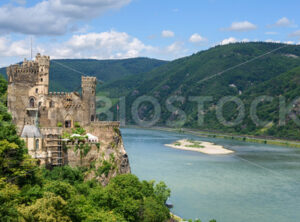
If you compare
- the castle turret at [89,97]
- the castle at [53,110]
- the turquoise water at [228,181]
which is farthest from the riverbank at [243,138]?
the castle turret at [89,97]

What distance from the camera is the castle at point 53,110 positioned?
43844 mm

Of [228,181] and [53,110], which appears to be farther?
[228,181]

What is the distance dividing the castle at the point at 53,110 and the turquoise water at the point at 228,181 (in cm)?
1200

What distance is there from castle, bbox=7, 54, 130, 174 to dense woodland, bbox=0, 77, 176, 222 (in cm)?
509

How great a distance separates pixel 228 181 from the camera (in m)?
61.5

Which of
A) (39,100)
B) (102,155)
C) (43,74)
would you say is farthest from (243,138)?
(39,100)

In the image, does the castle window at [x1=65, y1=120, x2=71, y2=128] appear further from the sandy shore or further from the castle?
the sandy shore

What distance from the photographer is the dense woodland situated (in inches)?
992

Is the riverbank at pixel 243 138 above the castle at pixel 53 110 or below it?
below

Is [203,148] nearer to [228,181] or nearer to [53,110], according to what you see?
[228,181]

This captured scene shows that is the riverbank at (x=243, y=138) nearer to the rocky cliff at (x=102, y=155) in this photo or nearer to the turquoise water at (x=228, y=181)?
the turquoise water at (x=228, y=181)

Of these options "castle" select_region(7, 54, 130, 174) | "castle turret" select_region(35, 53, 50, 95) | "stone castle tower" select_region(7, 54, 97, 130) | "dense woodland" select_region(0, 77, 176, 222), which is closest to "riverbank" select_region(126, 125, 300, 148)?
"castle" select_region(7, 54, 130, 174)

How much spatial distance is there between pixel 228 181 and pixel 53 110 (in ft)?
102

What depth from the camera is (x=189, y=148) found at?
103 metres
